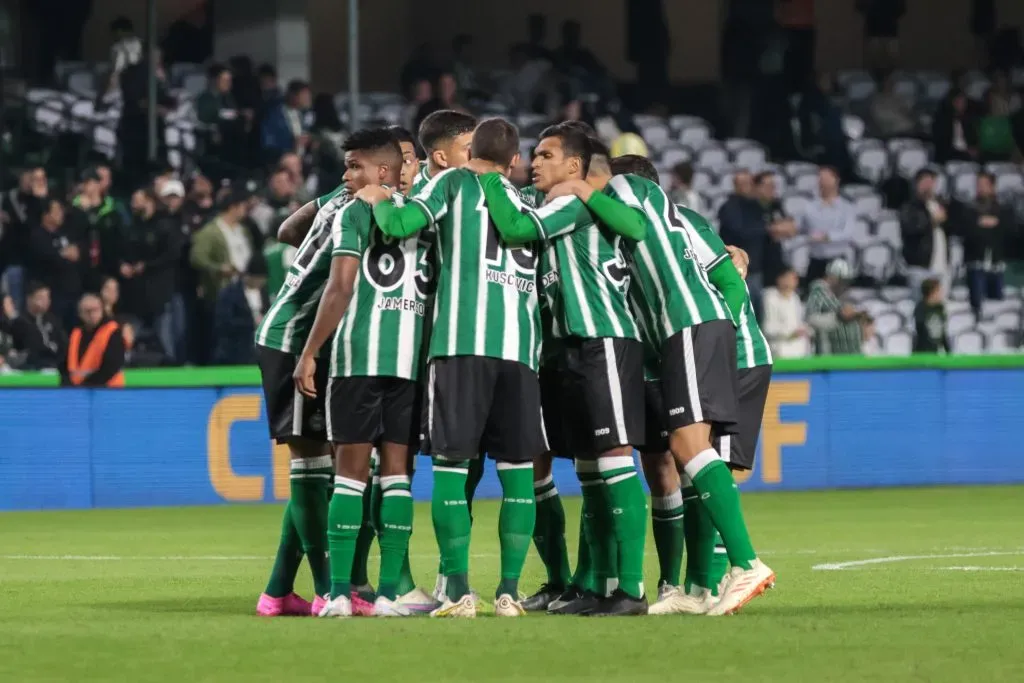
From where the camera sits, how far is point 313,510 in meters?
8.08

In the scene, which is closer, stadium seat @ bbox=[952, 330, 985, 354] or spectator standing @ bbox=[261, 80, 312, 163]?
stadium seat @ bbox=[952, 330, 985, 354]

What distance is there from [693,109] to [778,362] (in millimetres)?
11206

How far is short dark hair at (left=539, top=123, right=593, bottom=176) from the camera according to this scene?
25.9 ft

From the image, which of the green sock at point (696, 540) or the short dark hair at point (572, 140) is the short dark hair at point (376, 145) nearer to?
the short dark hair at point (572, 140)

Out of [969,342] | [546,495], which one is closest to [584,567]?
[546,495]

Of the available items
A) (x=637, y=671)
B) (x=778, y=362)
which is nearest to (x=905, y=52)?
(x=778, y=362)

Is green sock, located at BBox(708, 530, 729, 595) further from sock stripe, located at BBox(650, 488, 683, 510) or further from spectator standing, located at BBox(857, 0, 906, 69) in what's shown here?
spectator standing, located at BBox(857, 0, 906, 69)

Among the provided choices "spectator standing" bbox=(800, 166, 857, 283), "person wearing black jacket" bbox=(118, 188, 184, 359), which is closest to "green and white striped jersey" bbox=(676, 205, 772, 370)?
"person wearing black jacket" bbox=(118, 188, 184, 359)

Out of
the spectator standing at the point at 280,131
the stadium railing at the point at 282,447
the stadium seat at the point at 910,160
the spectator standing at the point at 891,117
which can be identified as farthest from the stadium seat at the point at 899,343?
the spectator standing at the point at 280,131

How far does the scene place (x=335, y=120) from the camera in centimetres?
2144

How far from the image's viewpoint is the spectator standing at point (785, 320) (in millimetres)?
18250

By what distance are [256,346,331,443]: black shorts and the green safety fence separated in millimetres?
6411

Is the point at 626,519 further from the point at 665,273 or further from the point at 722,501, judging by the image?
the point at 665,273

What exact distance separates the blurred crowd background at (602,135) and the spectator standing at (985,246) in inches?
0.9
